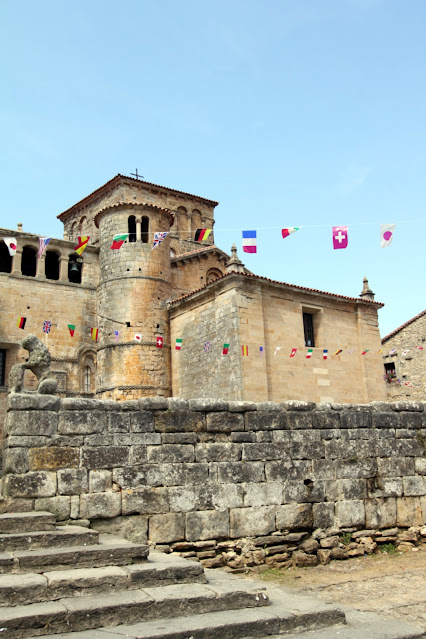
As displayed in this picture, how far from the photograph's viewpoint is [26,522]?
540 centimetres

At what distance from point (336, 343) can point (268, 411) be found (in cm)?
1375

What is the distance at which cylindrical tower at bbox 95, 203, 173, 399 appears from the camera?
20688 millimetres

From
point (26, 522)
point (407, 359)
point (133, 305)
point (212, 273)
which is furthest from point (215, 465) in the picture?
point (407, 359)

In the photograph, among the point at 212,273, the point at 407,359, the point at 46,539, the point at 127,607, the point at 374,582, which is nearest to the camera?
the point at 127,607

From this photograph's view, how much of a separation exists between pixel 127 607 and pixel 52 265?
20114 mm

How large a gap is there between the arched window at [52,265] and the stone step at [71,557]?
60.9ft

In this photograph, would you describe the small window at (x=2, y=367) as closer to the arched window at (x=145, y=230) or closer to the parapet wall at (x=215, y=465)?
the arched window at (x=145, y=230)

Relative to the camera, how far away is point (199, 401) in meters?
7.23

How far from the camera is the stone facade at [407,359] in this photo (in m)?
27.5

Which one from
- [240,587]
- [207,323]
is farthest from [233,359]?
[240,587]

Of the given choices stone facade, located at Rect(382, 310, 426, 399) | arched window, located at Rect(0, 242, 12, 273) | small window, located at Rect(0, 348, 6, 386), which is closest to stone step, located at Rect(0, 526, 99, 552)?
small window, located at Rect(0, 348, 6, 386)

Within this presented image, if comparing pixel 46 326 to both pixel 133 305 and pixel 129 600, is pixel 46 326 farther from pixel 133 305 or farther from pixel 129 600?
pixel 129 600

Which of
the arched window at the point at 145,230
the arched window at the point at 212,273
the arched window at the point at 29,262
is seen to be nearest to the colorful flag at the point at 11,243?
the arched window at the point at 29,262

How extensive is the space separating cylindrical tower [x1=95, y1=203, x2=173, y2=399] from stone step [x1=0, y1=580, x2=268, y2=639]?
15.8 meters
